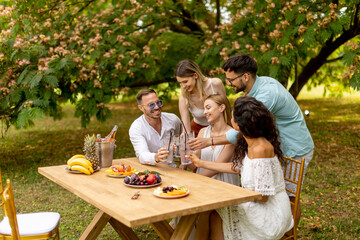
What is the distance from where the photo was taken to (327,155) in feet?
26.2

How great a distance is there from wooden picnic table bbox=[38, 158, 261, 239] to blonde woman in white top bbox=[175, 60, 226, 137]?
1.05m

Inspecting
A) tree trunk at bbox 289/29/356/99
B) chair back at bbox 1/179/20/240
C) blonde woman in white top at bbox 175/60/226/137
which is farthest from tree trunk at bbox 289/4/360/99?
chair back at bbox 1/179/20/240

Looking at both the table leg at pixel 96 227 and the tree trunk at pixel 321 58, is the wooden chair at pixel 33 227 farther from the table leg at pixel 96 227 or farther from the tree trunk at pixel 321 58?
the tree trunk at pixel 321 58

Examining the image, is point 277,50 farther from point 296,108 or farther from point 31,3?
point 31,3

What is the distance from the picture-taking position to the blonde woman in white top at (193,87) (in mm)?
4188

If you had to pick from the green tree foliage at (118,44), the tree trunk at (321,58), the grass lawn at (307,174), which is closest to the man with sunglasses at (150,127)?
the grass lawn at (307,174)

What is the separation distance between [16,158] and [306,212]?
253 inches

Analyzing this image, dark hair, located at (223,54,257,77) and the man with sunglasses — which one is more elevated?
dark hair, located at (223,54,257,77)

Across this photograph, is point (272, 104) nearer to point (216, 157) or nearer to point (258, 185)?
point (216, 157)

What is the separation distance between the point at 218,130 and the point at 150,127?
29.0 inches

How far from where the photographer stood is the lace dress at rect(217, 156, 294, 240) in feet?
9.57

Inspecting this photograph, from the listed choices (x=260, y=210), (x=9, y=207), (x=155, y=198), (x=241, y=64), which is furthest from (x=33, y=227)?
(x=241, y=64)

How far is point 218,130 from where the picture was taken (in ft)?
12.5

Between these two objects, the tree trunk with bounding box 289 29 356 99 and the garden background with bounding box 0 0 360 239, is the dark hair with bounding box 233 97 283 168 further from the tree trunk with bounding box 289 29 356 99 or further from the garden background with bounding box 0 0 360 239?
the tree trunk with bounding box 289 29 356 99
